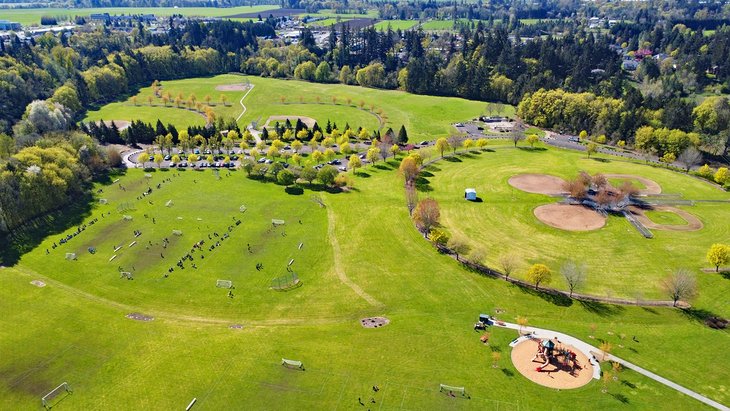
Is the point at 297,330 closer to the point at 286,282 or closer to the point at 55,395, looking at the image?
the point at 286,282

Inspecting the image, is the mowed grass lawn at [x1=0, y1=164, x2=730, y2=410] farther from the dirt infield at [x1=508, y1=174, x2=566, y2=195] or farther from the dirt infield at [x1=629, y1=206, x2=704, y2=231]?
the dirt infield at [x1=508, y1=174, x2=566, y2=195]

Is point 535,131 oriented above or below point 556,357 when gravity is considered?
above

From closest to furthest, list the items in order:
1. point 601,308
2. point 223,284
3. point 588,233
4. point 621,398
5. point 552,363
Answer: point 621,398, point 552,363, point 601,308, point 223,284, point 588,233

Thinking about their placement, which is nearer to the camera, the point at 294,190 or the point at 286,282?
the point at 286,282

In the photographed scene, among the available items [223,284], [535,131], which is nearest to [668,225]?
[535,131]

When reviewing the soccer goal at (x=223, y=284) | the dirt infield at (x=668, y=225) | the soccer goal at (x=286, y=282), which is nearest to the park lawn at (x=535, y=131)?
the dirt infield at (x=668, y=225)

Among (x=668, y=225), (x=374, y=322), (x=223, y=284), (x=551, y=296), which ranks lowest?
(x=223, y=284)

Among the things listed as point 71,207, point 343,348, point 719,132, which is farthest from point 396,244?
point 719,132
